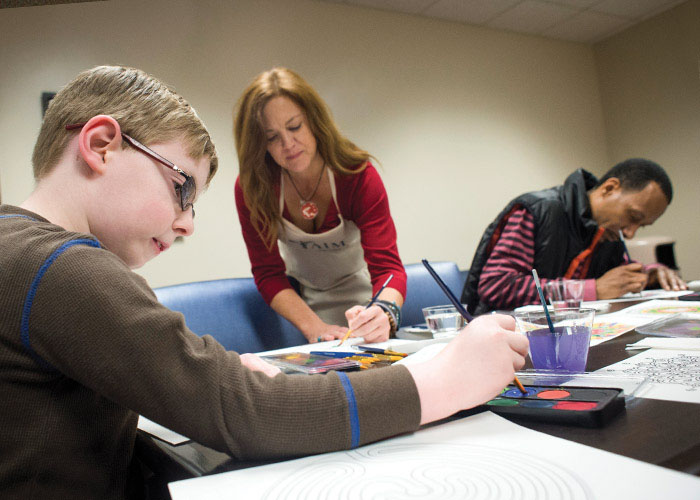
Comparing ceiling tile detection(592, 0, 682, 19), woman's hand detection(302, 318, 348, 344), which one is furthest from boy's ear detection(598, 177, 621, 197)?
ceiling tile detection(592, 0, 682, 19)

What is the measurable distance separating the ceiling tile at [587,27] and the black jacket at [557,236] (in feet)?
10.2

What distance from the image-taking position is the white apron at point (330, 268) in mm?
1805

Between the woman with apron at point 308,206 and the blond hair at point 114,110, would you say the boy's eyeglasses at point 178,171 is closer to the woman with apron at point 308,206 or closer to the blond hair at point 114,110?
the blond hair at point 114,110

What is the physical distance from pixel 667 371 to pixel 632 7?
4721 mm

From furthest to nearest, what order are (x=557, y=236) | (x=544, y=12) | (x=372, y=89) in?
(x=544, y=12)
(x=372, y=89)
(x=557, y=236)

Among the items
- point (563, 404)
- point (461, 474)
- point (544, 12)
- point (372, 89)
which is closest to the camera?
point (461, 474)

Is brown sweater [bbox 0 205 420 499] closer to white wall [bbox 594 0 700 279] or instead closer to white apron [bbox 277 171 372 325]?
white apron [bbox 277 171 372 325]

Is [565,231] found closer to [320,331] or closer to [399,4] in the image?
[320,331]

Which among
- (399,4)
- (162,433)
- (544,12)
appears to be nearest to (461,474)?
(162,433)

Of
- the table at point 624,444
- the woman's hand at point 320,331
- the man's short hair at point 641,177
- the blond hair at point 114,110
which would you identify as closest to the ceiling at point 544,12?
the man's short hair at point 641,177

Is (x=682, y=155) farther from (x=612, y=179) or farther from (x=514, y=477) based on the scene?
(x=514, y=477)

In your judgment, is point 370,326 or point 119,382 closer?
point 119,382

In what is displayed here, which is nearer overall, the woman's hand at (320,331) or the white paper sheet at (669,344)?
the white paper sheet at (669,344)

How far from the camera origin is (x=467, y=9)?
4.04 m
